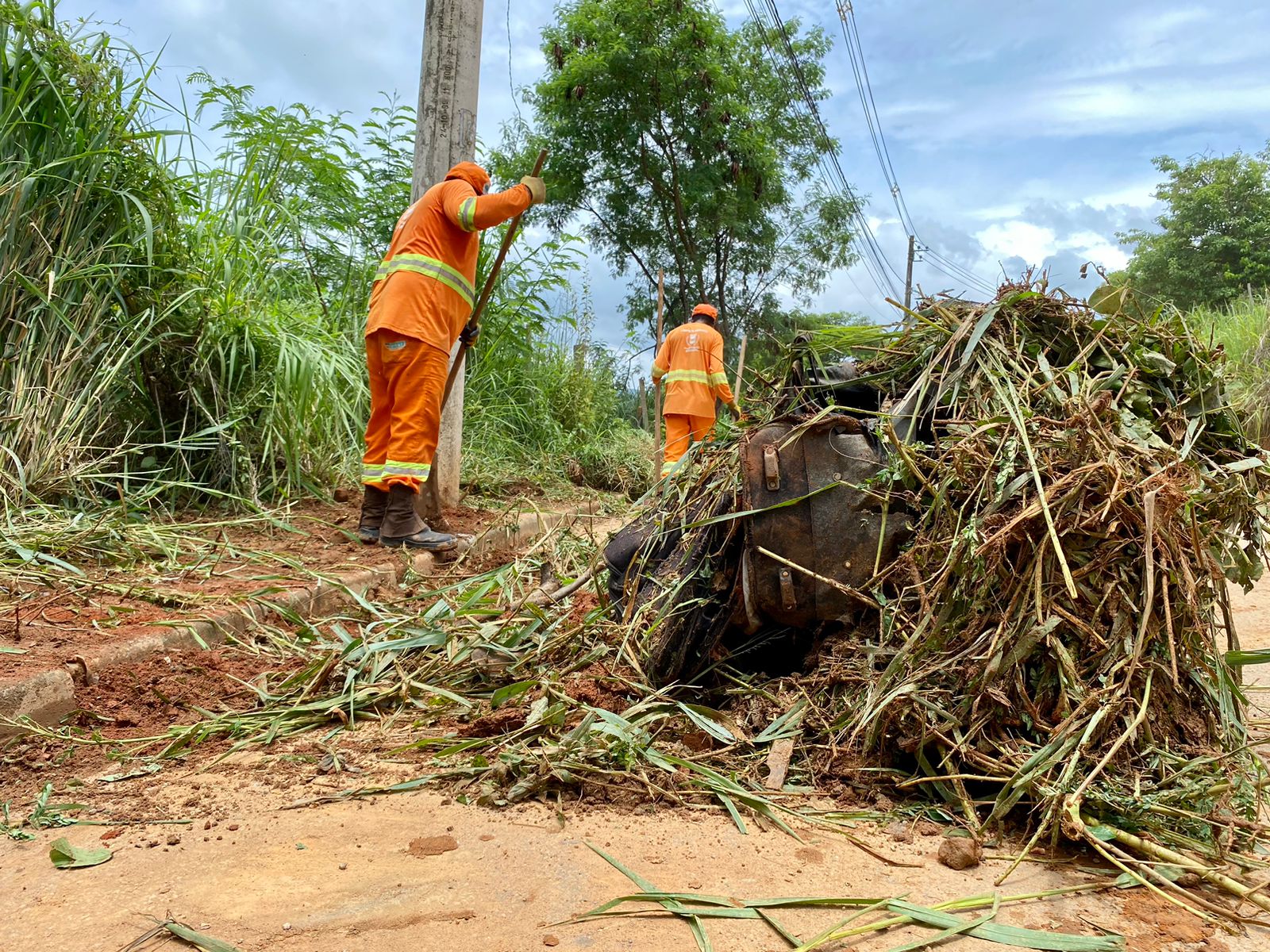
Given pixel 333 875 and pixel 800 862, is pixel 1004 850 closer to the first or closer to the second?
pixel 800 862

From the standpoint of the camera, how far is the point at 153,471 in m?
4.11

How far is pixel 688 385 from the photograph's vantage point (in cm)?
748

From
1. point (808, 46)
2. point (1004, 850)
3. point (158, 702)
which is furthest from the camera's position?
point (808, 46)

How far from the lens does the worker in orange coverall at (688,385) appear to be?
24.4ft

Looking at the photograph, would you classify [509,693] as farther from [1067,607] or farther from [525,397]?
[525,397]

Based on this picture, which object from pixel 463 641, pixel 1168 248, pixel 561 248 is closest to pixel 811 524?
pixel 463 641

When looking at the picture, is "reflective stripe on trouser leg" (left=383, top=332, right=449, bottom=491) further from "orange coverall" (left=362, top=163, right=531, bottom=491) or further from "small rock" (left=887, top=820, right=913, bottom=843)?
"small rock" (left=887, top=820, right=913, bottom=843)

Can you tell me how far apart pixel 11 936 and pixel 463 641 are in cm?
144

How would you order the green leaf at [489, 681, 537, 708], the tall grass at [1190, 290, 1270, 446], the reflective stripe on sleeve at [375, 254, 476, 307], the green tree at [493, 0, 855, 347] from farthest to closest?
1. the green tree at [493, 0, 855, 347]
2. the tall grass at [1190, 290, 1270, 446]
3. the reflective stripe on sleeve at [375, 254, 476, 307]
4. the green leaf at [489, 681, 537, 708]

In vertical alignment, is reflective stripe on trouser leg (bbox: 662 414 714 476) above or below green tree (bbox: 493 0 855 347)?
below

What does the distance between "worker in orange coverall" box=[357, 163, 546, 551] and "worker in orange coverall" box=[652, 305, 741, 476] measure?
3.07 metres

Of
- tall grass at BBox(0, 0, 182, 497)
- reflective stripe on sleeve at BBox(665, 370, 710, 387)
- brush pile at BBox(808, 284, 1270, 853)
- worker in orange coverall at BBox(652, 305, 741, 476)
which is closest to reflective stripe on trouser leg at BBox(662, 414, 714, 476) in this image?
worker in orange coverall at BBox(652, 305, 741, 476)

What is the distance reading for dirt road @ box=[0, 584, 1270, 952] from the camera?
135cm

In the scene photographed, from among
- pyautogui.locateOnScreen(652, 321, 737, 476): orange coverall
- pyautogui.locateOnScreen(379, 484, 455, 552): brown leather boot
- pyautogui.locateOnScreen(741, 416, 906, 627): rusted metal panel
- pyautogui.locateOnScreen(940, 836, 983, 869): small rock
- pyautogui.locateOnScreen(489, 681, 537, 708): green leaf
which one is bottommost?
pyautogui.locateOnScreen(940, 836, 983, 869): small rock
